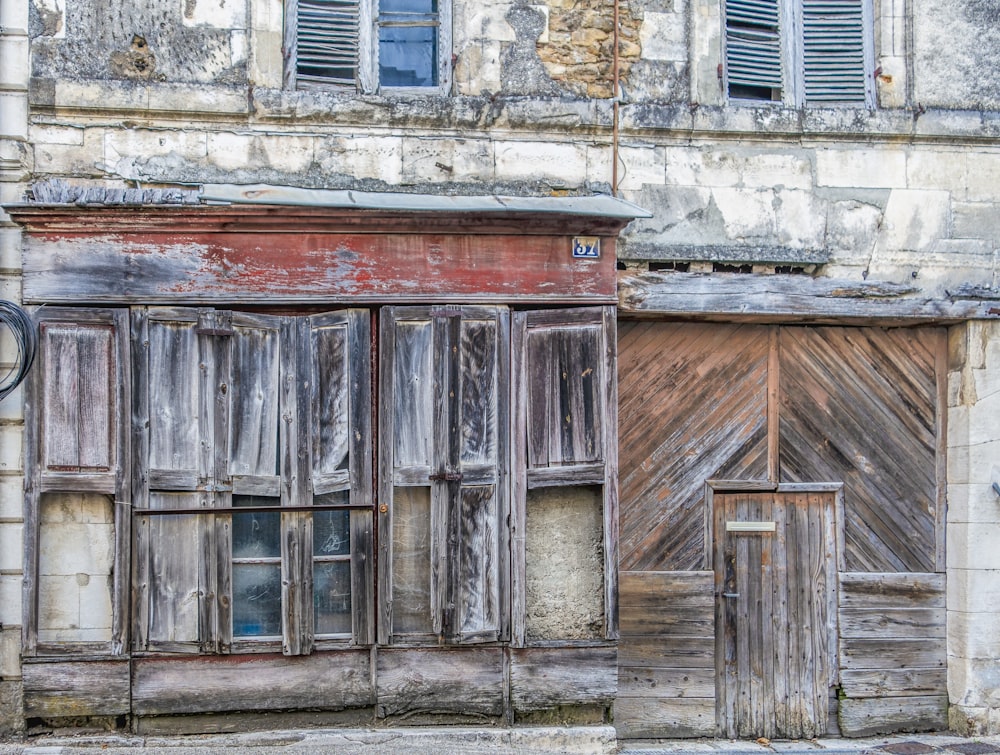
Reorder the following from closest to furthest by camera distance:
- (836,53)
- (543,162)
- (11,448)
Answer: (11,448), (543,162), (836,53)

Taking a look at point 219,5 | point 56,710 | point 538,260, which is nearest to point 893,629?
point 538,260

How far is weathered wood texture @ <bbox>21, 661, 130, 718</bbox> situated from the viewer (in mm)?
5770

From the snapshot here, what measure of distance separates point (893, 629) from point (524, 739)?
7.98 ft

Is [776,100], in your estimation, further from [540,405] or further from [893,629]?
[893,629]

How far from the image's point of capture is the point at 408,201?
233 inches

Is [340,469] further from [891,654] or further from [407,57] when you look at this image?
[891,654]

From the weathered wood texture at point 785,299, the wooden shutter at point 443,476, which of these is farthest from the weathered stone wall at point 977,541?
the wooden shutter at point 443,476

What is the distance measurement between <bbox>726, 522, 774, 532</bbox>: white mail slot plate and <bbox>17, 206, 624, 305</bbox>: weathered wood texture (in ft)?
5.36

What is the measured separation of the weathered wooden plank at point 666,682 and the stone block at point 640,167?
9.55 feet

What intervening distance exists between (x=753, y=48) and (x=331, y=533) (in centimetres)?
389

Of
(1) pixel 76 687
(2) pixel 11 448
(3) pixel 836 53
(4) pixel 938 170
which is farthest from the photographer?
(3) pixel 836 53

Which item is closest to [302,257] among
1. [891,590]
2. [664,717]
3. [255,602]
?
[255,602]

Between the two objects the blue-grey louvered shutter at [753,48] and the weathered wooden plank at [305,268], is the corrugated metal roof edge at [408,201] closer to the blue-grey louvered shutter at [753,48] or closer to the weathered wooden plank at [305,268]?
the weathered wooden plank at [305,268]

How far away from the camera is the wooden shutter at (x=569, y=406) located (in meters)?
6.00
